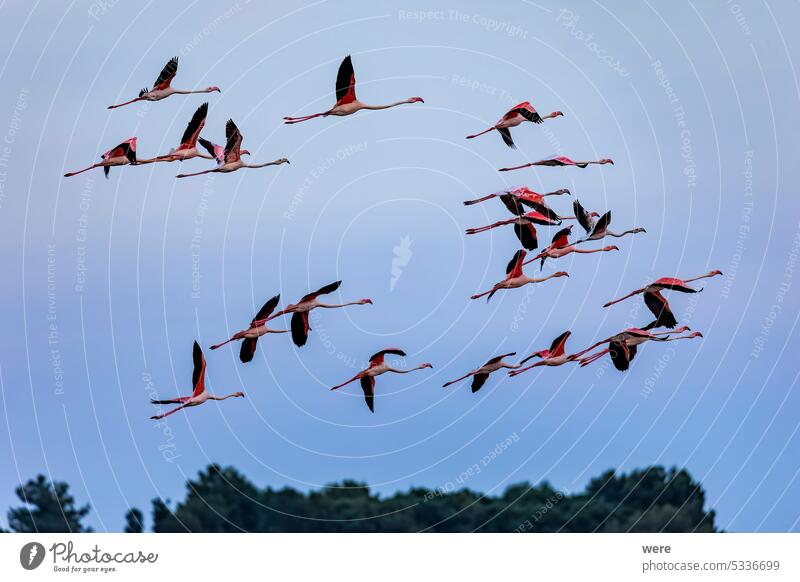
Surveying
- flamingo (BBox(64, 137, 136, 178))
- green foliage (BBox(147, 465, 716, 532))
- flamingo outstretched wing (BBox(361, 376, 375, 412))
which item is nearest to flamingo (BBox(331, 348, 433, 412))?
flamingo outstretched wing (BBox(361, 376, 375, 412))

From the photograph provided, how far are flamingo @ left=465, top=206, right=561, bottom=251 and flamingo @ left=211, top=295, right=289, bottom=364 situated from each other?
4.74m

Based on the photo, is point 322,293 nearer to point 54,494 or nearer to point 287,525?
point 287,525

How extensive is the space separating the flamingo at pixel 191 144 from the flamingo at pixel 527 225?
6.20m

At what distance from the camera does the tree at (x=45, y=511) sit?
8919cm

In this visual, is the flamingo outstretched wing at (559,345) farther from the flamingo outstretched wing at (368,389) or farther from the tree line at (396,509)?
the tree line at (396,509)

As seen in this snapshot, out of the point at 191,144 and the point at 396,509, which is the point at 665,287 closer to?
the point at 191,144
